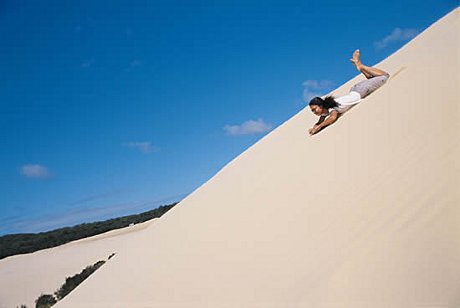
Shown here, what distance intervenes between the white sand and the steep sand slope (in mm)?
10

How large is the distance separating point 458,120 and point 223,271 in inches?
90.0

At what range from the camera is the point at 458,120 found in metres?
3.28

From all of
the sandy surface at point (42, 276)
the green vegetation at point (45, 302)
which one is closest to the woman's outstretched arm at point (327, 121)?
the sandy surface at point (42, 276)

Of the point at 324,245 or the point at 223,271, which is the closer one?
the point at 324,245

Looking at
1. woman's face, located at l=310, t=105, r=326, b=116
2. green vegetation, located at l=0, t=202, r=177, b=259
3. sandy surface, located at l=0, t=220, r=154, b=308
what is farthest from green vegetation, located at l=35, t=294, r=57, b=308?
green vegetation, located at l=0, t=202, r=177, b=259

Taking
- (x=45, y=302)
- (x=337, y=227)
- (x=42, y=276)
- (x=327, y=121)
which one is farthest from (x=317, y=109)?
(x=42, y=276)

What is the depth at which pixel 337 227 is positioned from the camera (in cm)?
292

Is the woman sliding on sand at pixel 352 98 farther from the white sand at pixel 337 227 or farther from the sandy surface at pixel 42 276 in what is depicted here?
the sandy surface at pixel 42 276

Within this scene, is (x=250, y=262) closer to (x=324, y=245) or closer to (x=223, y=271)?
(x=223, y=271)

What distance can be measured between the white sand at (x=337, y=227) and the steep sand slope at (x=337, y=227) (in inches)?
0.4

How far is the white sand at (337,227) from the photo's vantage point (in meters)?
2.15

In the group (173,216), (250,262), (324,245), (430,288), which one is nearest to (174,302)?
(250,262)

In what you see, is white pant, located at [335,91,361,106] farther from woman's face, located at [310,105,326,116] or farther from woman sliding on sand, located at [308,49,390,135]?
woman's face, located at [310,105,326,116]

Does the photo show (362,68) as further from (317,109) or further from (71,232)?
Result: (71,232)
